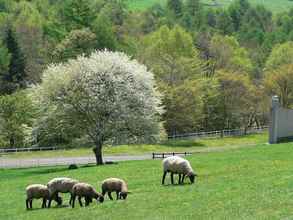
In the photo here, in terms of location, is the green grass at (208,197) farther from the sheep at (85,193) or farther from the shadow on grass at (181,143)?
the shadow on grass at (181,143)

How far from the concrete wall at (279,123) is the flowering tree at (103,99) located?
39.6ft

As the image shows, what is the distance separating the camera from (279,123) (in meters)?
54.1

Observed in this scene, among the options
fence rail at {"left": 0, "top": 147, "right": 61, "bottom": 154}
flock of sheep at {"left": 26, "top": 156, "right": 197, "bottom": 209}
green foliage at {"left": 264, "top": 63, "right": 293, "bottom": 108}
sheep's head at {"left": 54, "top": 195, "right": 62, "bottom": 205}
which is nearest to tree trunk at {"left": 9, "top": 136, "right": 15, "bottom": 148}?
fence rail at {"left": 0, "top": 147, "right": 61, "bottom": 154}

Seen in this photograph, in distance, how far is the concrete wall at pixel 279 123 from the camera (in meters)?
53.8

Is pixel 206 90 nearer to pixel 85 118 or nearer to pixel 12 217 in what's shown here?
pixel 85 118

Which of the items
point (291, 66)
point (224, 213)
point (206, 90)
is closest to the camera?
point (224, 213)

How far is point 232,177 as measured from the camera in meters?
32.2

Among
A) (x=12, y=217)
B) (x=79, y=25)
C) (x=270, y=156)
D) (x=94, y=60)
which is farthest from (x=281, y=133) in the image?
(x=79, y=25)

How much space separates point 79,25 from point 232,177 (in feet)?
309

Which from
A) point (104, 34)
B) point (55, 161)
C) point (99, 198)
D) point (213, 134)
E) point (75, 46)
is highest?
point (104, 34)

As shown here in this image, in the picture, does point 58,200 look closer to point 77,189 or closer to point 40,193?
point 40,193

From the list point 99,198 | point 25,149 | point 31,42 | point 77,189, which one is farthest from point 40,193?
point 31,42

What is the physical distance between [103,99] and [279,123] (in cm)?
1580

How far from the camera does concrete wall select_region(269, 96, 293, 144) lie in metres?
53.8
